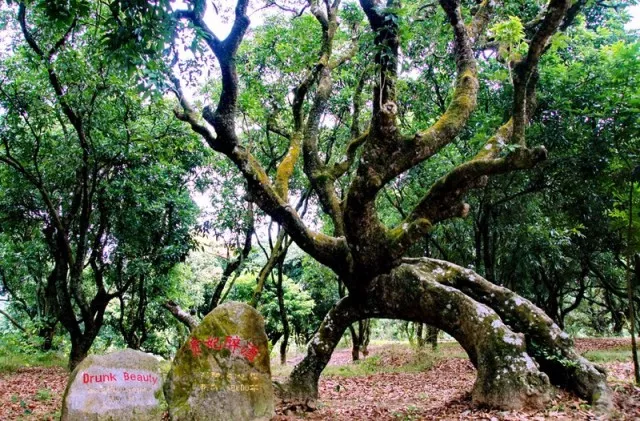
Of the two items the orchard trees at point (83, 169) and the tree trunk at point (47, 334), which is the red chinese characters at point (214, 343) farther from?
the tree trunk at point (47, 334)

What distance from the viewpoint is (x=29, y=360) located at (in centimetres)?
1374

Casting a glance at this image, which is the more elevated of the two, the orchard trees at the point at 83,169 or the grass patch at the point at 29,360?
the orchard trees at the point at 83,169

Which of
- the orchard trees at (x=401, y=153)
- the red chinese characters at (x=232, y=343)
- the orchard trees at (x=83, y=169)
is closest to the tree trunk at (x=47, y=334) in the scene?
the orchard trees at (x=83, y=169)

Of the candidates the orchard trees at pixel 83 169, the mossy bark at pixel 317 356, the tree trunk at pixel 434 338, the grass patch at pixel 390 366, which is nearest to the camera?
the mossy bark at pixel 317 356

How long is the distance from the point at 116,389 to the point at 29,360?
31.3ft

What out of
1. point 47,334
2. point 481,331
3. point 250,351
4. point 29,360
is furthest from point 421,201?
point 47,334

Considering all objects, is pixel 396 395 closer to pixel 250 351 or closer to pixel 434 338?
pixel 250 351

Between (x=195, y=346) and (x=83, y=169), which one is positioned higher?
(x=83, y=169)

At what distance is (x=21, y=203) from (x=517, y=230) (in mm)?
14483

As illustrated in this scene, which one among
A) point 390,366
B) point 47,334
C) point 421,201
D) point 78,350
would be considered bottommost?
point 390,366

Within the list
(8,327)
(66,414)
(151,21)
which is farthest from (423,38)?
(8,327)

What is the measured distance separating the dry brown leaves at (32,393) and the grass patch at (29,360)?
0.34 meters

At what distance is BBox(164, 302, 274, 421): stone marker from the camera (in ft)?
21.3

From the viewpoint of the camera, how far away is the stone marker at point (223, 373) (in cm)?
648
